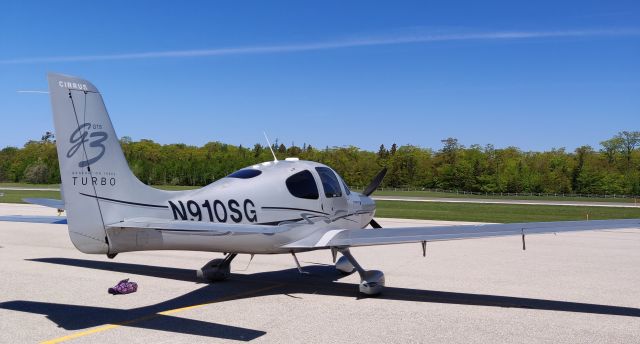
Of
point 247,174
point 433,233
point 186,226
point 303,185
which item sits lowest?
point 433,233

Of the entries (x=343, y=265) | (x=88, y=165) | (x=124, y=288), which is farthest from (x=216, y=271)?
(x=88, y=165)

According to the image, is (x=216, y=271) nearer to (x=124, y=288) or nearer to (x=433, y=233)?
(x=124, y=288)

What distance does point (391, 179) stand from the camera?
120 m

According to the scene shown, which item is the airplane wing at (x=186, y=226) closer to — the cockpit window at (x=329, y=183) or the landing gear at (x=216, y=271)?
the cockpit window at (x=329, y=183)

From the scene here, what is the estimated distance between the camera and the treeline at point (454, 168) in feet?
340

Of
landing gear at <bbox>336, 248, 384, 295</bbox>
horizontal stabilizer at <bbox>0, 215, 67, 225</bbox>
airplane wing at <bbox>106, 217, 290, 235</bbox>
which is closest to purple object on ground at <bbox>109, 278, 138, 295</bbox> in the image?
horizontal stabilizer at <bbox>0, 215, 67, 225</bbox>

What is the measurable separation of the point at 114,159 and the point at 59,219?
13.6ft

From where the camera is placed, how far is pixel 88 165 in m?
7.85

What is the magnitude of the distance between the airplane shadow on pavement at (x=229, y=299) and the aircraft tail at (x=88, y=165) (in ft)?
4.11

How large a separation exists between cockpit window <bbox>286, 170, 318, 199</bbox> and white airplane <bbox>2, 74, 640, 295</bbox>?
0.02m

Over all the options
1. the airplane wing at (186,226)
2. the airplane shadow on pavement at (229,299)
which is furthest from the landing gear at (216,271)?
the airplane wing at (186,226)

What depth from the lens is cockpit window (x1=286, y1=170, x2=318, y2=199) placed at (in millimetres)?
10523

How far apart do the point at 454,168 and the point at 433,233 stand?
109m

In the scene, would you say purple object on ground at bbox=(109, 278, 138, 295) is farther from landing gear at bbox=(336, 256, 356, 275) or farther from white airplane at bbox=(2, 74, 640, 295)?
landing gear at bbox=(336, 256, 356, 275)
